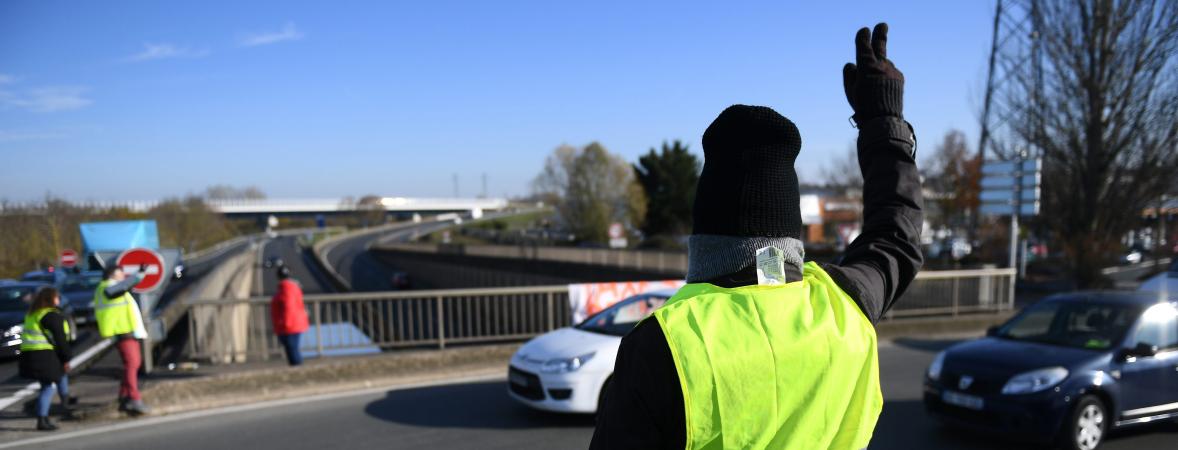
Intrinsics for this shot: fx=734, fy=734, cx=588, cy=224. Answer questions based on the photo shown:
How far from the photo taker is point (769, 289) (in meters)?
1.48

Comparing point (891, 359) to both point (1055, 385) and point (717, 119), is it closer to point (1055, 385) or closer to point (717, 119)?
point (1055, 385)

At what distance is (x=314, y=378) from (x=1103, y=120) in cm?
2570

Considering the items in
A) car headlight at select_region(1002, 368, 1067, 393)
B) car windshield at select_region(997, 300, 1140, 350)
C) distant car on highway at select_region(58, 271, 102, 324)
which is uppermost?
car windshield at select_region(997, 300, 1140, 350)

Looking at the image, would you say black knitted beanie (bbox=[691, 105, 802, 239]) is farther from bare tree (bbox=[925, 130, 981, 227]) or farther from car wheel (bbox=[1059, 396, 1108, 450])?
bare tree (bbox=[925, 130, 981, 227])

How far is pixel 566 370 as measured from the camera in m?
7.75

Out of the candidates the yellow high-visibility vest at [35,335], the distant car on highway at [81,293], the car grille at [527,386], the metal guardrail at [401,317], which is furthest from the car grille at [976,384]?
the distant car on highway at [81,293]

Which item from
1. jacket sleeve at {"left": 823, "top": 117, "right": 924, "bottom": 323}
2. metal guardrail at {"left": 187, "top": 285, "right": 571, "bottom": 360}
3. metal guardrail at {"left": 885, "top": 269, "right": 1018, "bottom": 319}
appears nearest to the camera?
jacket sleeve at {"left": 823, "top": 117, "right": 924, "bottom": 323}

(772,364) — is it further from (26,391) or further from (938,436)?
(26,391)

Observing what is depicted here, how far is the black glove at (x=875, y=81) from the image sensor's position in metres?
1.91

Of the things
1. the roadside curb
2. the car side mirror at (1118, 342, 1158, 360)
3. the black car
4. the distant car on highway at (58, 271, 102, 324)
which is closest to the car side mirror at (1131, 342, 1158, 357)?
the car side mirror at (1118, 342, 1158, 360)

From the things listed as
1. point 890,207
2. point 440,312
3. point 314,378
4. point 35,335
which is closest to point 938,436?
point 890,207

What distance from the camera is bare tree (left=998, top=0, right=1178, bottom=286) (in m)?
23.5

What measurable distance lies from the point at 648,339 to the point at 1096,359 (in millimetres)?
7272

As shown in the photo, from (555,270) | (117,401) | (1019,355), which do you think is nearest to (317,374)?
(117,401)
